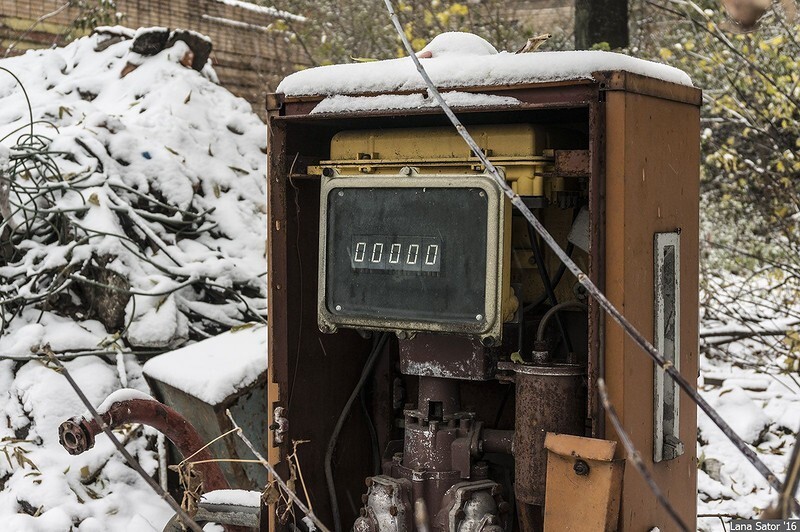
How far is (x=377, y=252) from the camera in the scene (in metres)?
2.67

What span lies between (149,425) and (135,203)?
6.70 feet

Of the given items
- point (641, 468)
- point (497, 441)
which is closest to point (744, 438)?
point (497, 441)

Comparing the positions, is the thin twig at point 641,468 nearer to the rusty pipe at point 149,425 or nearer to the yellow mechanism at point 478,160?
the yellow mechanism at point 478,160

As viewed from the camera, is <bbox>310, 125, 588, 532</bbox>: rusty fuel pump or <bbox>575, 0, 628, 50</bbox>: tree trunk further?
<bbox>575, 0, 628, 50</bbox>: tree trunk

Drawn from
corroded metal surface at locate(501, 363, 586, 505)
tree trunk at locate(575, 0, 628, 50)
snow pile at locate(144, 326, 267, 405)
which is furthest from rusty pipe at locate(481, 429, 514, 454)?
tree trunk at locate(575, 0, 628, 50)

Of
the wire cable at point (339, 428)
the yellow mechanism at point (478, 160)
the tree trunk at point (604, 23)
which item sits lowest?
the wire cable at point (339, 428)

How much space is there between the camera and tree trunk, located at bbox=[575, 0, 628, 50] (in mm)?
5555

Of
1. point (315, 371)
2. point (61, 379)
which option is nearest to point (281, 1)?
point (61, 379)

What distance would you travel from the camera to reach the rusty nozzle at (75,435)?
2.76 meters

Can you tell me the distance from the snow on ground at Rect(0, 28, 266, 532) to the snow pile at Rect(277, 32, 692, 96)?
1.15 meters

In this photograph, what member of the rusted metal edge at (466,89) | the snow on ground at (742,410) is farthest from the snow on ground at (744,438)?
the rusted metal edge at (466,89)

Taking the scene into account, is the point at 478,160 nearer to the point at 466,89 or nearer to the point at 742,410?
the point at 466,89

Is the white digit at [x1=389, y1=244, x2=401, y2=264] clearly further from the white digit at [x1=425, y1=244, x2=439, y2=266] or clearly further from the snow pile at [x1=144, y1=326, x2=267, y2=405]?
the snow pile at [x1=144, y1=326, x2=267, y2=405]

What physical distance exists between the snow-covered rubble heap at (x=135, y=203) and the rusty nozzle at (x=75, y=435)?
1463 mm
